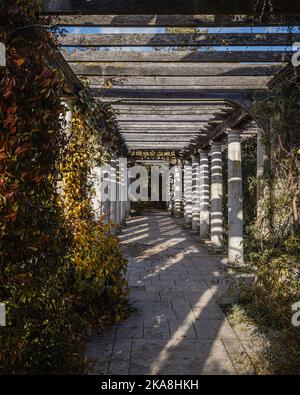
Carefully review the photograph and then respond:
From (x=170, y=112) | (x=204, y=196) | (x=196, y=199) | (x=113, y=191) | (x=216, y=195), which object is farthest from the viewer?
(x=196, y=199)

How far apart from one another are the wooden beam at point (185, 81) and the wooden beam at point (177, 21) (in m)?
2.15

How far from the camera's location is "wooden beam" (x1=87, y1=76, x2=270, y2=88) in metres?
6.38

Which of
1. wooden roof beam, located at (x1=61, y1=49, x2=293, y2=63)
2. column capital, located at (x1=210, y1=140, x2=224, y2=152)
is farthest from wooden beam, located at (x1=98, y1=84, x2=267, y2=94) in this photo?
column capital, located at (x1=210, y1=140, x2=224, y2=152)

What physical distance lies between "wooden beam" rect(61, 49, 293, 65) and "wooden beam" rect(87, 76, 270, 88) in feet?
2.68

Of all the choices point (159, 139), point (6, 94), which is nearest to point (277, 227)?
point (6, 94)

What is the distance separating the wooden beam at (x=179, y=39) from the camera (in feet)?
16.0

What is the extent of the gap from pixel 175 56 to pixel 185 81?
3.21 feet

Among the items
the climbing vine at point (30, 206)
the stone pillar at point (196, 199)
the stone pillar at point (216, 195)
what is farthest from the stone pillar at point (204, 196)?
the climbing vine at point (30, 206)

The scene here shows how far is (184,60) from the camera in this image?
5387 millimetres

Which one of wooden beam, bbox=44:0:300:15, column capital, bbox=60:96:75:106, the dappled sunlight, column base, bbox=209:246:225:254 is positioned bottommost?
the dappled sunlight

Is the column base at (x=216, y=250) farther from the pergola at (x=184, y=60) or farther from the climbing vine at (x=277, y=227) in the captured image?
the climbing vine at (x=277, y=227)

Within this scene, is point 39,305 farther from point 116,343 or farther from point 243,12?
point 243,12

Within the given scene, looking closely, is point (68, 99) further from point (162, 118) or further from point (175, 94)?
point (162, 118)

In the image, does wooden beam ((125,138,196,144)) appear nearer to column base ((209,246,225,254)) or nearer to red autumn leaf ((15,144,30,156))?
column base ((209,246,225,254))
